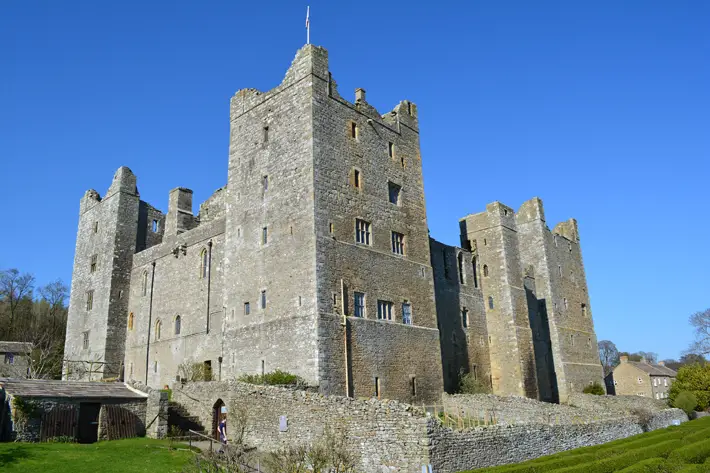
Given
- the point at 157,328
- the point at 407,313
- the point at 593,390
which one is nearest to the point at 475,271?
the point at 407,313

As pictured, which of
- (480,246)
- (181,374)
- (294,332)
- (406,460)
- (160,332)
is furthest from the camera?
(480,246)

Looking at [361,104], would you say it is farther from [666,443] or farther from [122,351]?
[122,351]

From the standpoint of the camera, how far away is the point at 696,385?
140 ft

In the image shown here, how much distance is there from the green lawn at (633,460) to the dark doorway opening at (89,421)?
15087 millimetres

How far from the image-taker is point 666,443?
864 inches

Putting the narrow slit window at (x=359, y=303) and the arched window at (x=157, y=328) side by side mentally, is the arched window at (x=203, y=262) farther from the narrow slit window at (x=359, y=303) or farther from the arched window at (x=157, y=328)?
the narrow slit window at (x=359, y=303)

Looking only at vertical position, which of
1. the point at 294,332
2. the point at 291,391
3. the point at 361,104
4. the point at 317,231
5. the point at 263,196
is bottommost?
the point at 291,391

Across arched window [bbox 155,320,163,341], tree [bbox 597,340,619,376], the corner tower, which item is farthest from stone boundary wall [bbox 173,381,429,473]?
tree [bbox 597,340,619,376]

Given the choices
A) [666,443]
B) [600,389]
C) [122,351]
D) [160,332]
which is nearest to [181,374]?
[160,332]

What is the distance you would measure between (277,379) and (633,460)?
12.8m

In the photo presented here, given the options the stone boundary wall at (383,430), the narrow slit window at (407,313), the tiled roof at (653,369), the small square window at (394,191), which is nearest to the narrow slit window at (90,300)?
the stone boundary wall at (383,430)

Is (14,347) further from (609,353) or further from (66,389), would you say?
(609,353)

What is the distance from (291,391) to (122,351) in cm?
2280

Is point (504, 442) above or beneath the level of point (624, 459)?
above
